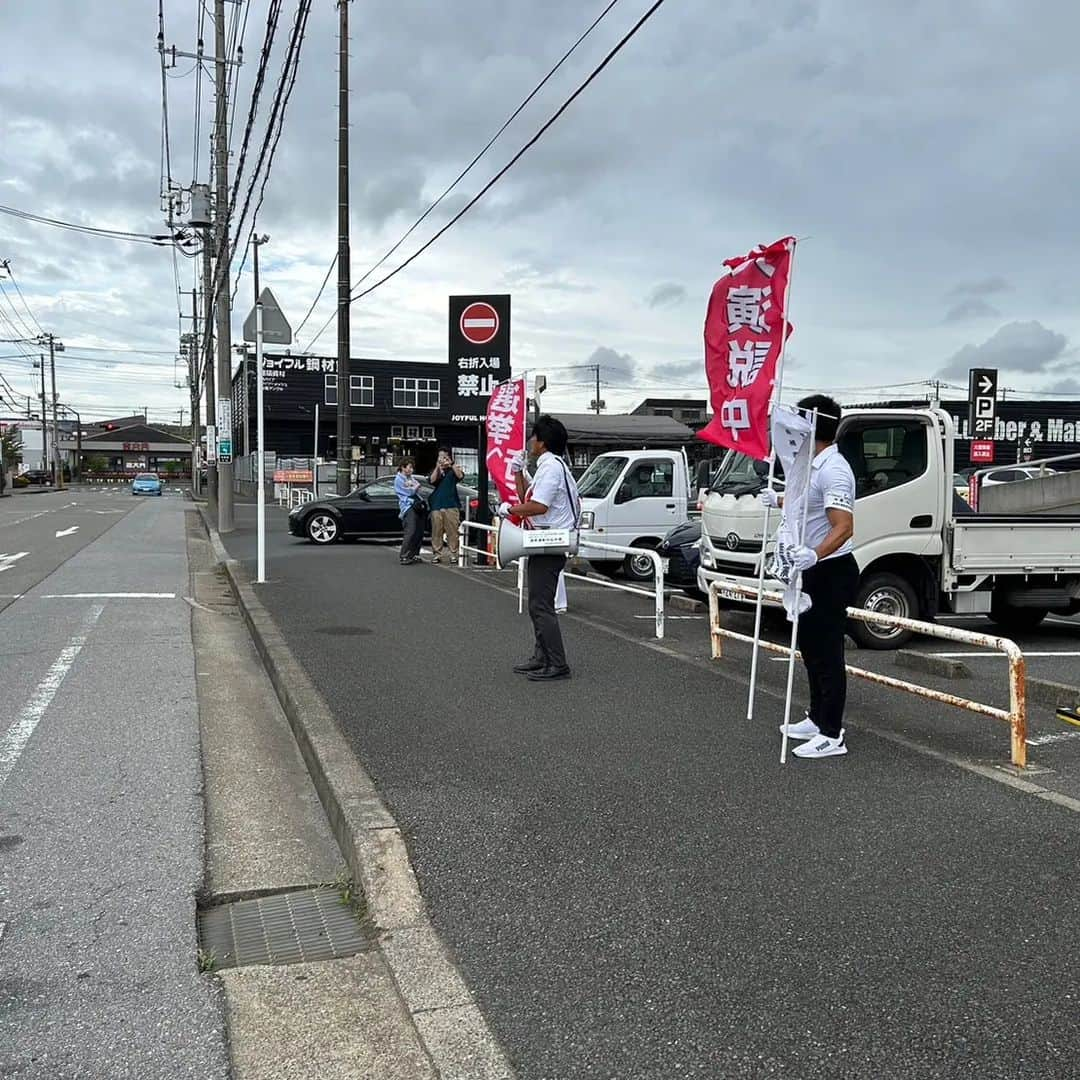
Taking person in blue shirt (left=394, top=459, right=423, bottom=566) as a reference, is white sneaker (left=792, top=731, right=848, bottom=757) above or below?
below

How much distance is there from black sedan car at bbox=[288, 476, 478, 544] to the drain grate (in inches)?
645

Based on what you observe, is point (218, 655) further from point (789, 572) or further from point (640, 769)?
point (789, 572)

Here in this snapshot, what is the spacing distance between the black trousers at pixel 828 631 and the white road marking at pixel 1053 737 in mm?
1294

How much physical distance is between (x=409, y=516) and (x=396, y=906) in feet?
41.3

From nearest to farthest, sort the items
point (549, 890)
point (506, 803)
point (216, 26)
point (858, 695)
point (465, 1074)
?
1. point (465, 1074)
2. point (549, 890)
3. point (506, 803)
4. point (858, 695)
5. point (216, 26)

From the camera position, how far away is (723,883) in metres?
3.66

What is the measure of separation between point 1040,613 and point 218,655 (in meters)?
7.92

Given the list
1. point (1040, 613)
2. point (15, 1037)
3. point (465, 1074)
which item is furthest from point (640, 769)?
point (1040, 613)

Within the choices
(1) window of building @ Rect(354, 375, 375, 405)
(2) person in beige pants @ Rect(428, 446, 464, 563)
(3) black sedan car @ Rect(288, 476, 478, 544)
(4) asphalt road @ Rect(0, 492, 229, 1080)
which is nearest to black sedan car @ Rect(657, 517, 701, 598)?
(2) person in beige pants @ Rect(428, 446, 464, 563)

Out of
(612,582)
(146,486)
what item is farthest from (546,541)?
(146,486)

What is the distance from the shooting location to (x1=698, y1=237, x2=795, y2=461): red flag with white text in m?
5.53

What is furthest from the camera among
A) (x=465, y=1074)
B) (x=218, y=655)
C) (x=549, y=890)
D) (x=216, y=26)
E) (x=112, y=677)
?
(x=216, y=26)

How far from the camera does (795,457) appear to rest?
5.13 meters

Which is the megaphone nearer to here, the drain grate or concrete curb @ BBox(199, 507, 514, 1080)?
concrete curb @ BBox(199, 507, 514, 1080)
